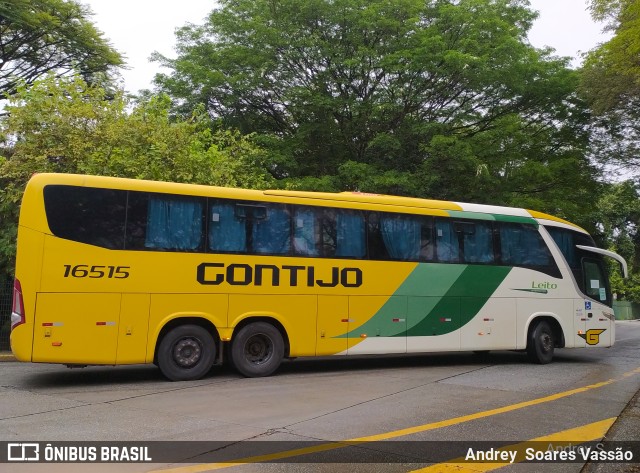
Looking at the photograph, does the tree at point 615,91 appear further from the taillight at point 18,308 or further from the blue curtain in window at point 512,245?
the taillight at point 18,308

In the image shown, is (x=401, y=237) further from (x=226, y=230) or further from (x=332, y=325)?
(x=226, y=230)

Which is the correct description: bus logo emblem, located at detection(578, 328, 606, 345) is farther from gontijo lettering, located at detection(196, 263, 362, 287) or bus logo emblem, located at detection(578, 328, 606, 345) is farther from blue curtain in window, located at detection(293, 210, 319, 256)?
blue curtain in window, located at detection(293, 210, 319, 256)

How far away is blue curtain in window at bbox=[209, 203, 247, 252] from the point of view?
32.7ft

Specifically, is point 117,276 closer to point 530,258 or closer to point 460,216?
point 460,216

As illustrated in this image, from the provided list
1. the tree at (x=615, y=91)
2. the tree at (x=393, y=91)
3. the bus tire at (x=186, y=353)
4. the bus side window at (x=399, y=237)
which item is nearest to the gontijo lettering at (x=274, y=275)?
the bus side window at (x=399, y=237)

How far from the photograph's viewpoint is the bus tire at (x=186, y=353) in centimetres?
948

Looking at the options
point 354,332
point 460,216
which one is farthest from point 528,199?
point 354,332

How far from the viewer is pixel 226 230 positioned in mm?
10070

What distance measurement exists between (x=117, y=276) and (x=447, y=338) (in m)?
6.96

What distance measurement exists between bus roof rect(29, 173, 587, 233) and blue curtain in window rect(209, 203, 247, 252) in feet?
0.95

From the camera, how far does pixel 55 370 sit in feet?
35.6

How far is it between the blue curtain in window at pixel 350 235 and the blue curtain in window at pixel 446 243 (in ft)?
6.09

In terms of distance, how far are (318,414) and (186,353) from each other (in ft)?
11.6

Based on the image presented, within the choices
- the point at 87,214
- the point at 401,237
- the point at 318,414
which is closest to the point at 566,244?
the point at 401,237
